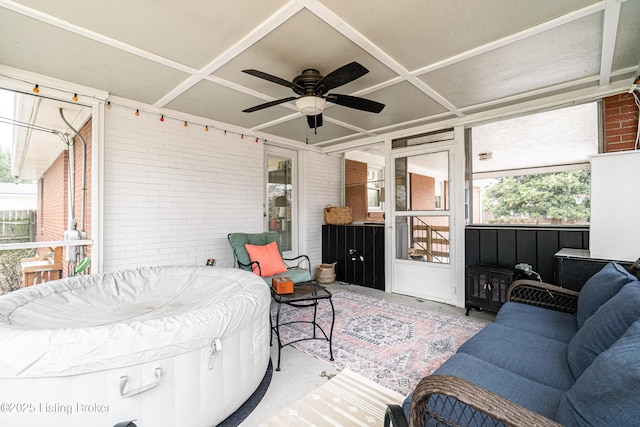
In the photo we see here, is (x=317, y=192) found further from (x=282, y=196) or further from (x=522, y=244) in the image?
(x=522, y=244)

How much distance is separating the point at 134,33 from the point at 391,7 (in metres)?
1.87

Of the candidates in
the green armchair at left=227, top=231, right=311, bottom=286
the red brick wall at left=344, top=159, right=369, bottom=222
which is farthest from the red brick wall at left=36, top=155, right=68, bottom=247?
the red brick wall at left=344, top=159, right=369, bottom=222

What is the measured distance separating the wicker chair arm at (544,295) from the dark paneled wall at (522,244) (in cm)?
112

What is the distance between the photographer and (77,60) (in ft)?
8.09

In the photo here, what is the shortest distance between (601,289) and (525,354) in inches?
27.0

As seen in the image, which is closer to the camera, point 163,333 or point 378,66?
point 163,333

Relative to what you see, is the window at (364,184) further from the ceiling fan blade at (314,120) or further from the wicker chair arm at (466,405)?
the wicker chair arm at (466,405)

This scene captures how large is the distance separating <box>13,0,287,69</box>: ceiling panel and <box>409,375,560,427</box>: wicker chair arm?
88.2 inches

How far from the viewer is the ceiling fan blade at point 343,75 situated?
1993mm

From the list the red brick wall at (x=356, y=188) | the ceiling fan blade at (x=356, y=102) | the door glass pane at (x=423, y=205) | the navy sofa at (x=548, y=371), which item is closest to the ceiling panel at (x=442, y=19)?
the ceiling fan blade at (x=356, y=102)

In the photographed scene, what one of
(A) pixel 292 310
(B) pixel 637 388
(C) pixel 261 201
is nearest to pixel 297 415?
(B) pixel 637 388

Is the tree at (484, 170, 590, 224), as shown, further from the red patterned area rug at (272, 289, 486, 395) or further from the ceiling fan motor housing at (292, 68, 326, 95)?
the ceiling fan motor housing at (292, 68, 326, 95)

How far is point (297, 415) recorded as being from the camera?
1.81 meters

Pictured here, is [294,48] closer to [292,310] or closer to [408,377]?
[408,377]
